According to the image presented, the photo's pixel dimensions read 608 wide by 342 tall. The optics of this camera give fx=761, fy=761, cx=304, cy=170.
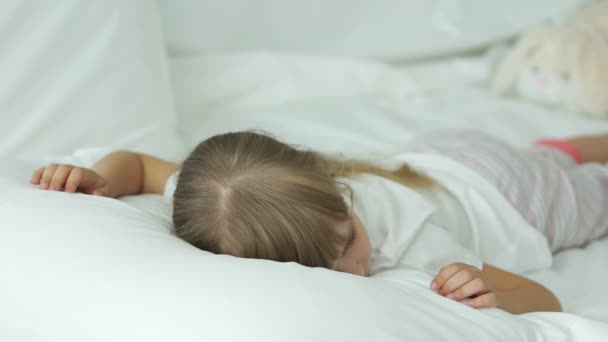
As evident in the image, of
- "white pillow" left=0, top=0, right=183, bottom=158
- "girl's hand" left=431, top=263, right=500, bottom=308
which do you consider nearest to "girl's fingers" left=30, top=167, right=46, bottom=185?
"white pillow" left=0, top=0, right=183, bottom=158

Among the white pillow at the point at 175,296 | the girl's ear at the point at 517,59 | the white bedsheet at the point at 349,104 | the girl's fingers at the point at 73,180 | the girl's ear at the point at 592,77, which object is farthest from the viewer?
the girl's ear at the point at 517,59

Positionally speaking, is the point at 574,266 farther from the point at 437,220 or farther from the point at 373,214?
the point at 373,214

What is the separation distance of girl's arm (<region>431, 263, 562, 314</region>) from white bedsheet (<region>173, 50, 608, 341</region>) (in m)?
0.48

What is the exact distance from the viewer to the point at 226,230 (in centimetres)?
81

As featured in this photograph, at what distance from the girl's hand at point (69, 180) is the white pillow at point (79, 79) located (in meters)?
0.35

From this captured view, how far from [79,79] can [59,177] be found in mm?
431

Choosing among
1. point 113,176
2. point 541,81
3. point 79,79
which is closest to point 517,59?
point 541,81

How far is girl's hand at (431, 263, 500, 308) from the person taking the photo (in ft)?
2.56

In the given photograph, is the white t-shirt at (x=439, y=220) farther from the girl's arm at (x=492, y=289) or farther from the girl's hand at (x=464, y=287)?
the girl's hand at (x=464, y=287)

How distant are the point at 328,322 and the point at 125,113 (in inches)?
31.0

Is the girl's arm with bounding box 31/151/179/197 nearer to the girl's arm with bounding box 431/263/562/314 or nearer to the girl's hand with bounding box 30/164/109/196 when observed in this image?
the girl's hand with bounding box 30/164/109/196

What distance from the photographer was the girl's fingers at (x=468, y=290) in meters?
0.79

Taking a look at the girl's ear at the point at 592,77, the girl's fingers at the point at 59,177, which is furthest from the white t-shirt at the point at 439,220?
the girl's ear at the point at 592,77

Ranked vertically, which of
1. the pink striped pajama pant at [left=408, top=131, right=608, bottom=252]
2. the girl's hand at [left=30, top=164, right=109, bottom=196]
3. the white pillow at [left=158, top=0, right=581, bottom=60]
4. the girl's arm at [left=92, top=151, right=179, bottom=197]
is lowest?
the pink striped pajama pant at [left=408, top=131, right=608, bottom=252]
